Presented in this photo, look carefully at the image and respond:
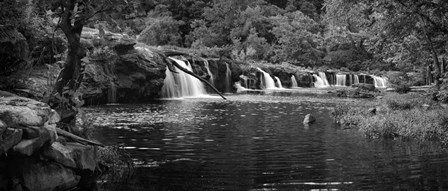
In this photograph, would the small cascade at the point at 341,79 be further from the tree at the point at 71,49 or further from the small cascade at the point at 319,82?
the tree at the point at 71,49

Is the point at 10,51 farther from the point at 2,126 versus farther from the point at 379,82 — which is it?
the point at 379,82

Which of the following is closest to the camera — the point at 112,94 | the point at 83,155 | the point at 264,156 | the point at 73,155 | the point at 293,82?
the point at 73,155

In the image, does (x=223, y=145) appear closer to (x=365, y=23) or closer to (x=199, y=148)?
(x=199, y=148)

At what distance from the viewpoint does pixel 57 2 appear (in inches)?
411

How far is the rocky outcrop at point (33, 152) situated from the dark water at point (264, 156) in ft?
3.59

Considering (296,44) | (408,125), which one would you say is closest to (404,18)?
(408,125)

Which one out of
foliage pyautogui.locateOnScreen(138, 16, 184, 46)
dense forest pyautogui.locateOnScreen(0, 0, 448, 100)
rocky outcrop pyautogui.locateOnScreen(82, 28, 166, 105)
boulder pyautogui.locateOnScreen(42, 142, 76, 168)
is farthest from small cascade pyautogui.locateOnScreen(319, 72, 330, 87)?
boulder pyautogui.locateOnScreen(42, 142, 76, 168)

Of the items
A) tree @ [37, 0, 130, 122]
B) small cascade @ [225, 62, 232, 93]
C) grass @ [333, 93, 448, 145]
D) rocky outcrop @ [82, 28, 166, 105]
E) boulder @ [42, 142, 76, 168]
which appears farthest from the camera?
small cascade @ [225, 62, 232, 93]

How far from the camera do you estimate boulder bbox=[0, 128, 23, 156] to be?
776 cm

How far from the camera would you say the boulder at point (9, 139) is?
776 centimetres

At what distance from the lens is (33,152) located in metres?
8.51

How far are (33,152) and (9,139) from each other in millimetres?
716

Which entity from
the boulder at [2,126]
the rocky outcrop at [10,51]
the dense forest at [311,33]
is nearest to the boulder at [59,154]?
the boulder at [2,126]

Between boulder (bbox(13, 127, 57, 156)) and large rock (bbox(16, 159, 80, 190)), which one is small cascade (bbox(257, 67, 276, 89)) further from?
boulder (bbox(13, 127, 57, 156))
